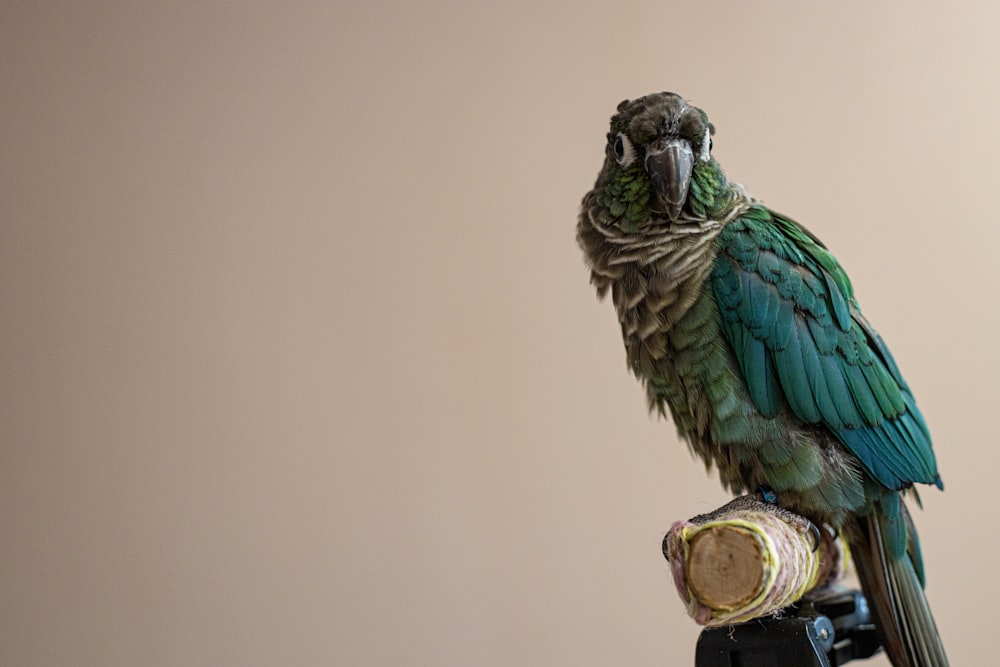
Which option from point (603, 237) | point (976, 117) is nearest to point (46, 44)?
point (603, 237)

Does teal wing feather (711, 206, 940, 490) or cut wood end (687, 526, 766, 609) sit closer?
cut wood end (687, 526, 766, 609)

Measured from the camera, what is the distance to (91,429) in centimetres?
212

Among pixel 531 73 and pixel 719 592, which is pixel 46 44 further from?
pixel 719 592

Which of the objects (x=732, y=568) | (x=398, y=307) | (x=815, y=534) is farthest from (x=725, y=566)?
(x=398, y=307)

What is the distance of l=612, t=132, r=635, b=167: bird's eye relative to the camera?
127cm

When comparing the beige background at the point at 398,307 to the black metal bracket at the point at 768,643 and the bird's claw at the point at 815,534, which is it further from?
the black metal bracket at the point at 768,643

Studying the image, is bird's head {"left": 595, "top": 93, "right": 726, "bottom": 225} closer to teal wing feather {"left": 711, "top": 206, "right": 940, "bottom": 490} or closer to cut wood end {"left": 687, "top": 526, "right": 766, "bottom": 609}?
teal wing feather {"left": 711, "top": 206, "right": 940, "bottom": 490}

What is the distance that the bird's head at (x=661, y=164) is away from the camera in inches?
47.8

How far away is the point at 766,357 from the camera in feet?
3.97

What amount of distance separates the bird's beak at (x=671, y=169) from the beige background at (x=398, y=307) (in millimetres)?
1016

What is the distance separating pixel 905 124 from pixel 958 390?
70 cm

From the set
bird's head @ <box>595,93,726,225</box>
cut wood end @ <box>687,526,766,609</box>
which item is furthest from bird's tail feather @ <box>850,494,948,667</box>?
bird's head @ <box>595,93,726,225</box>

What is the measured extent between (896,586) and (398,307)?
139cm

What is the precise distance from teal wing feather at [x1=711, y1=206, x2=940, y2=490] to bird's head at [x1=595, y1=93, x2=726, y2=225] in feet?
0.27
